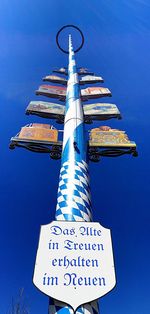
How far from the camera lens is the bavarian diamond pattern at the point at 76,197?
5.95m

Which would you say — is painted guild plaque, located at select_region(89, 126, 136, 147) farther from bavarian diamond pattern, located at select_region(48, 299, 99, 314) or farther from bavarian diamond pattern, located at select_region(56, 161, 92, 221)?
bavarian diamond pattern, located at select_region(48, 299, 99, 314)

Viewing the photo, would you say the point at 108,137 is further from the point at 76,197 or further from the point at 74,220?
the point at 74,220

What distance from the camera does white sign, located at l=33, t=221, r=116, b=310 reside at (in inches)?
172

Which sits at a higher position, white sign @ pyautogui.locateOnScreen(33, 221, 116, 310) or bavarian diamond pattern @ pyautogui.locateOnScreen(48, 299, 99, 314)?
white sign @ pyautogui.locateOnScreen(33, 221, 116, 310)

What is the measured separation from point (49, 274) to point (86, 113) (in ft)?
21.4

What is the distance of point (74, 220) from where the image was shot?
5668 millimetres

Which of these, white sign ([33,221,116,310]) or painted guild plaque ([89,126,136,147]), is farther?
painted guild plaque ([89,126,136,147])

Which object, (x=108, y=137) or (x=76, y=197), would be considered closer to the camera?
(x=76, y=197)

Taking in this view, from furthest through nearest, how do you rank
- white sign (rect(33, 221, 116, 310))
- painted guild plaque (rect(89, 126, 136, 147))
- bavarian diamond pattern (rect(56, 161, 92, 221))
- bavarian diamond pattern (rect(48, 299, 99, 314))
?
painted guild plaque (rect(89, 126, 136, 147)), bavarian diamond pattern (rect(56, 161, 92, 221)), bavarian diamond pattern (rect(48, 299, 99, 314)), white sign (rect(33, 221, 116, 310))

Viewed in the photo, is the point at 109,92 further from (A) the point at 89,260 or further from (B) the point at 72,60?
(A) the point at 89,260

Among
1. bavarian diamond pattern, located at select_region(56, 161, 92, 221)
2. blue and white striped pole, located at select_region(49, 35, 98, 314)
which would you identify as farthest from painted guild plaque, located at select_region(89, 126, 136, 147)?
bavarian diamond pattern, located at select_region(56, 161, 92, 221)

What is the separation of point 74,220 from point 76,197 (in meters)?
0.67

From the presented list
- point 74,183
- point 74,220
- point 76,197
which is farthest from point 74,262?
point 74,183

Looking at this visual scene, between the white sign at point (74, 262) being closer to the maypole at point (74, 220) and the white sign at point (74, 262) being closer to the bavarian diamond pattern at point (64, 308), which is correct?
the maypole at point (74, 220)
